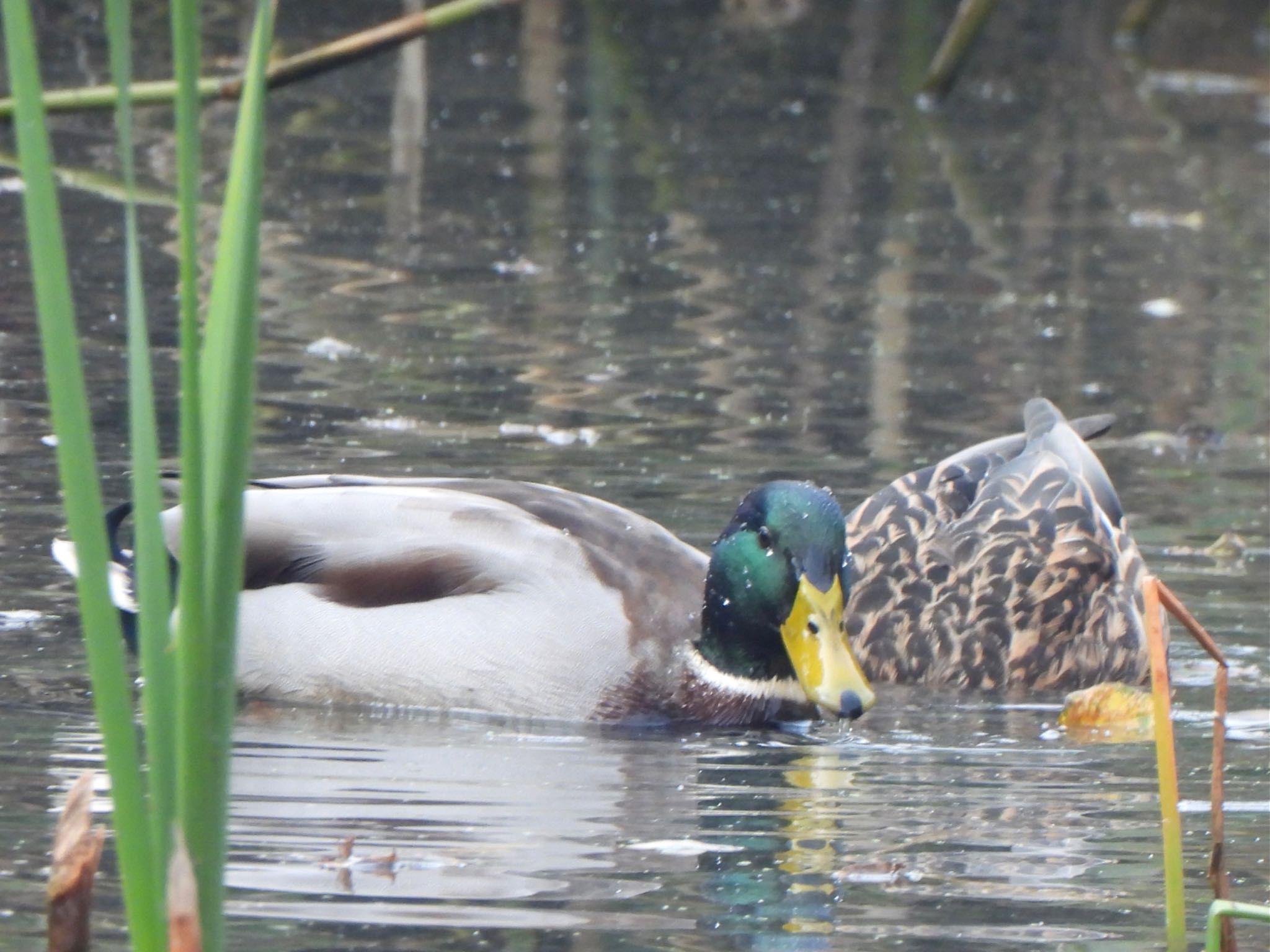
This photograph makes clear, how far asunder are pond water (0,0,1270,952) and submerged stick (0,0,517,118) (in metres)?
0.20

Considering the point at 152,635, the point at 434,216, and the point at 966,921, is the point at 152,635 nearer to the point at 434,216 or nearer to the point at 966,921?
the point at 966,921

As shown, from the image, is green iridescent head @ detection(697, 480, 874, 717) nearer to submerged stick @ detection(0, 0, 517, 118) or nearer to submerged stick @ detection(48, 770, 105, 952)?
submerged stick @ detection(0, 0, 517, 118)

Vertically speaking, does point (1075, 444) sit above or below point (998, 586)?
above

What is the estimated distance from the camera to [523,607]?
564cm

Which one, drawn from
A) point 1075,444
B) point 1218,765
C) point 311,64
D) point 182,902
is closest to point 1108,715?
point 1075,444

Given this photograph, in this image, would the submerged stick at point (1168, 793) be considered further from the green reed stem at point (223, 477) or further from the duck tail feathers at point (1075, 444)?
the duck tail feathers at point (1075, 444)

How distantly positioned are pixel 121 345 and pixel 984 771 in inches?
178

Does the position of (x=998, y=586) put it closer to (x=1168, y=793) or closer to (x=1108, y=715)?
(x=1108, y=715)

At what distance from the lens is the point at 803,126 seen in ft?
54.6

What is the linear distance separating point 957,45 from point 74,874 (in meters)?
9.89

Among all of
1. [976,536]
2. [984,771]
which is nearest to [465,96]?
[976,536]

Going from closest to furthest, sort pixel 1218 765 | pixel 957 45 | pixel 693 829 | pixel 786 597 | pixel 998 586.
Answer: pixel 1218 765
pixel 693 829
pixel 786 597
pixel 998 586
pixel 957 45

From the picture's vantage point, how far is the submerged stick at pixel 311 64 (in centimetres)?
475

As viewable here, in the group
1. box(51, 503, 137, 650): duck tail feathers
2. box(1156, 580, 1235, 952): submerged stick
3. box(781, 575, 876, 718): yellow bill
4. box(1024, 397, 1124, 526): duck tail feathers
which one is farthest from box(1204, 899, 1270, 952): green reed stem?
box(1024, 397, 1124, 526): duck tail feathers
